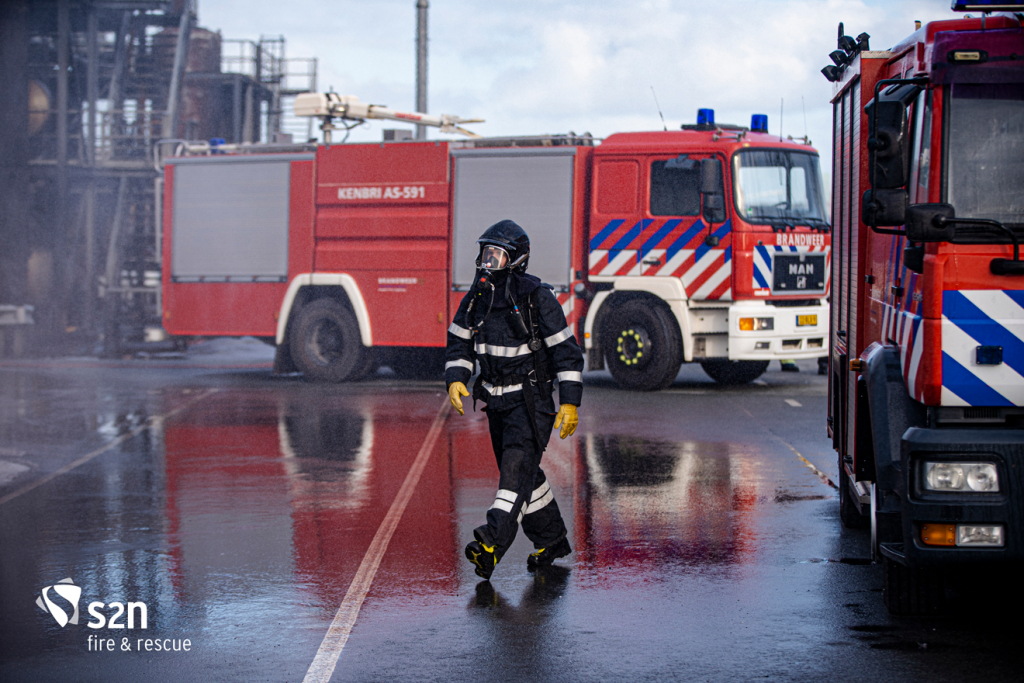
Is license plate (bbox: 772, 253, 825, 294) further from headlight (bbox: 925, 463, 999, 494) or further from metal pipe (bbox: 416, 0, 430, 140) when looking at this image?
metal pipe (bbox: 416, 0, 430, 140)

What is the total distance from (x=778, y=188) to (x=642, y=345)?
2.40 m

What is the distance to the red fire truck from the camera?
4246 mm

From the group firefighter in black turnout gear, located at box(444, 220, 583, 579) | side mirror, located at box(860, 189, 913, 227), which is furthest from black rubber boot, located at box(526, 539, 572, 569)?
side mirror, located at box(860, 189, 913, 227)

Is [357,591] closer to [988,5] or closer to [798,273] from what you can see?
[988,5]

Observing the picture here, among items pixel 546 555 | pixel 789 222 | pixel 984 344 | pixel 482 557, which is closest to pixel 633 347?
pixel 789 222

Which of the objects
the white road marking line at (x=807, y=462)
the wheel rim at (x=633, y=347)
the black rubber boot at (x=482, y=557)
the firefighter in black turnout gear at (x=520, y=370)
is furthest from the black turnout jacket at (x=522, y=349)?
the wheel rim at (x=633, y=347)

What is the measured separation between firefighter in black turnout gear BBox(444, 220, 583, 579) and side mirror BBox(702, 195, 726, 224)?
7676 mm

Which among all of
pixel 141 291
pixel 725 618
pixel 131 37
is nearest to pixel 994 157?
pixel 725 618

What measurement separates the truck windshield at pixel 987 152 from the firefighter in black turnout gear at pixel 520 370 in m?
2.04

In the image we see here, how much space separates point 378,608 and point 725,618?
60.6 inches

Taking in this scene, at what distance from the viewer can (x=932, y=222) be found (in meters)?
4.39

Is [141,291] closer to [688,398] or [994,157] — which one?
[688,398]

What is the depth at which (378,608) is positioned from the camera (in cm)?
527

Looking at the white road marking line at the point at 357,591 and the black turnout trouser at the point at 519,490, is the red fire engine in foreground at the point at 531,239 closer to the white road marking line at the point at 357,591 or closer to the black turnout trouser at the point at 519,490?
the white road marking line at the point at 357,591
